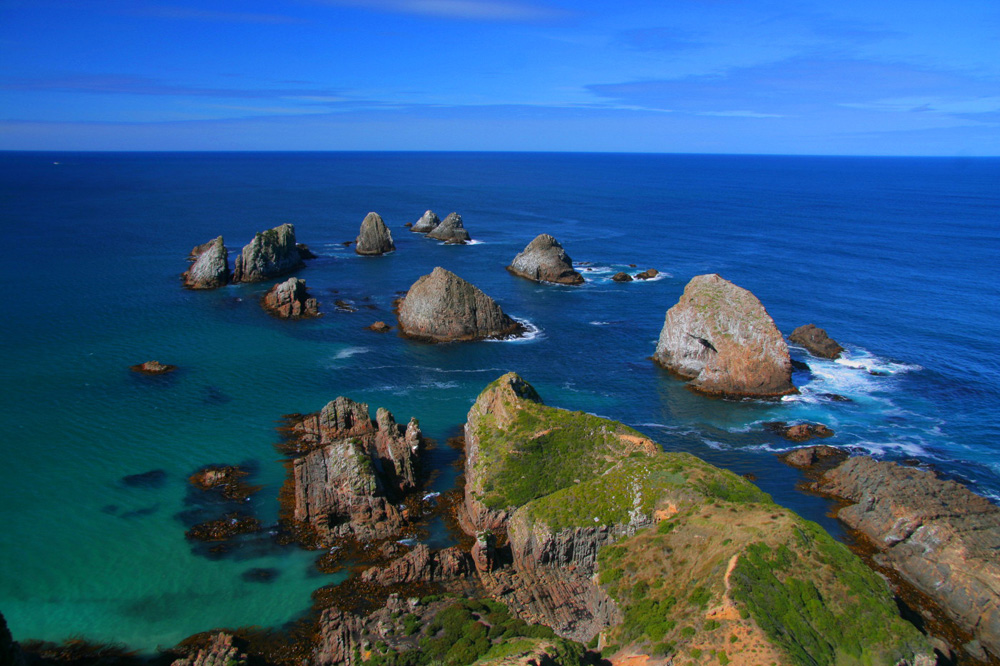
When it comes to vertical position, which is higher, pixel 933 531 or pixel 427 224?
pixel 427 224

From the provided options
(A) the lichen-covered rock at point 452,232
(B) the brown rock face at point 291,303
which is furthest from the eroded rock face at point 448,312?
(A) the lichen-covered rock at point 452,232

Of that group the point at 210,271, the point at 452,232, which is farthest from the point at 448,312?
the point at 452,232

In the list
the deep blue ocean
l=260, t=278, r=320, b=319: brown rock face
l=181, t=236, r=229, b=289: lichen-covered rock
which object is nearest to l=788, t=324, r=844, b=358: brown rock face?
the deep blue ocean

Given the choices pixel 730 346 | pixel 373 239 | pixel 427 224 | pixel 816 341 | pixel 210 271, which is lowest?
pixel 816 341

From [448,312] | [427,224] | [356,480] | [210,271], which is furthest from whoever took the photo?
[427,224]

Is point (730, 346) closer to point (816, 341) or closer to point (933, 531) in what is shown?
point (816, 341)

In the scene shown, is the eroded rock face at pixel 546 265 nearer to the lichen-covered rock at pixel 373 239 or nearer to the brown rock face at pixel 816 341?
the lichen-covered rock at pixel 373 239
